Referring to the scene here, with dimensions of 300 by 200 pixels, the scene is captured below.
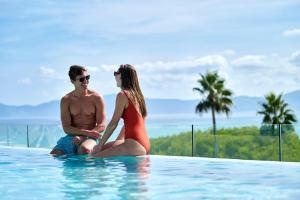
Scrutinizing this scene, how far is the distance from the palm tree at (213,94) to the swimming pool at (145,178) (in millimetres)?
59791

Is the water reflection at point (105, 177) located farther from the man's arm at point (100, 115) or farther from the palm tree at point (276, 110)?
the palm tree at point (276, 110)

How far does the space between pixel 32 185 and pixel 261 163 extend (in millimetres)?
3541

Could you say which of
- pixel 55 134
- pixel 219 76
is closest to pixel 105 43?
pixel 219 76

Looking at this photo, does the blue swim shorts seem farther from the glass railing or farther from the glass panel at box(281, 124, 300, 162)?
the glass panel at box(281, 124, 300, 162)

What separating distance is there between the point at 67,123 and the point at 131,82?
1.31 meters

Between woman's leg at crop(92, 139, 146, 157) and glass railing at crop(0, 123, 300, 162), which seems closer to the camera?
woman's leg at crop(92, 139, 146, 157)

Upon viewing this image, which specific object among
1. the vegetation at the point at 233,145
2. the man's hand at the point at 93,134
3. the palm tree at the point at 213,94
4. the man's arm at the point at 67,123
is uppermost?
the palm tree at the point at 213,94

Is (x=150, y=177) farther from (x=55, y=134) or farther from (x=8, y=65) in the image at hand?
(x=8, y=65)

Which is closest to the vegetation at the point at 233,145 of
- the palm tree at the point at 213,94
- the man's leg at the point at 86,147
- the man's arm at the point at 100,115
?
the man's arm at the point at 100,115

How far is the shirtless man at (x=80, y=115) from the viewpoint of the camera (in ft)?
31.6

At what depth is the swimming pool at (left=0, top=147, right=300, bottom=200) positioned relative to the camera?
20.4ft

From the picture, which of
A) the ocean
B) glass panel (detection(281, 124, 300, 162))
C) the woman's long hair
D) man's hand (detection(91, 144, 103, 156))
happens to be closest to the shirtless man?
A: man's hand (detection(91, 144, 103, 156))

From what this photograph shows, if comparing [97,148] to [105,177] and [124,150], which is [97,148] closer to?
[124,150]

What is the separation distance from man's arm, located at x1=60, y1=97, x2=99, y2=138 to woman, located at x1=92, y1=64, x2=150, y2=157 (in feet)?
1.75
